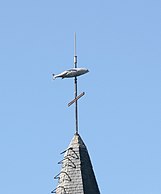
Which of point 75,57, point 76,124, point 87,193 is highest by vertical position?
point 75,57

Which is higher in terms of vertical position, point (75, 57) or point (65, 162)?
point (75, 57)

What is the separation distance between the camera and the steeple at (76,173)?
4662 centimetres

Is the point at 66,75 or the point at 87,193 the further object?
the point at 66,75

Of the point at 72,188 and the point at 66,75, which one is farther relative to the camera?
the point at 66,75

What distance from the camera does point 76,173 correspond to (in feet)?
155

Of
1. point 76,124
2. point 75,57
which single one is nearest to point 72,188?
point 76,124

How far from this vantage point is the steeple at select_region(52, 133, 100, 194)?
4662cm

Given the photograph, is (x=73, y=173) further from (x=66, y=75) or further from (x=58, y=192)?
(x=66, y=75)

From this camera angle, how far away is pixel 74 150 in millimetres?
48406

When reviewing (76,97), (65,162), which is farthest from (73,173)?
(76,97)

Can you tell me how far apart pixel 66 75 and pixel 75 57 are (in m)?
1.33

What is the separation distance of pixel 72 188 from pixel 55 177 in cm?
142

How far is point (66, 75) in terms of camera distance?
50094 mm

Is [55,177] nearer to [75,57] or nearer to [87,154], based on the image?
[87,154]
